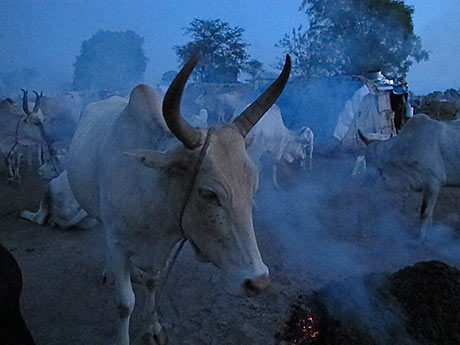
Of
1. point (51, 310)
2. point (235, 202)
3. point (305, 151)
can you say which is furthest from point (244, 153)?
point (305, 151)

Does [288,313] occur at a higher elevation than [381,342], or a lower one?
lower

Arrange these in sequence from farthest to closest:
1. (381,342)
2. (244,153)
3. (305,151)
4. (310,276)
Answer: (305,151) → (310,276) → (381,342) → (244,153)

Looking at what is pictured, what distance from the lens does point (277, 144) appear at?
9.71 meters

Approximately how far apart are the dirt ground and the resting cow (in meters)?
0.57

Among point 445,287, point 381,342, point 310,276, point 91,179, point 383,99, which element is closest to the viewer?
point 381,342

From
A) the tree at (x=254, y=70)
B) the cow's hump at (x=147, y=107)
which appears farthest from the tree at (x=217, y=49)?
the cow's hump at (x=147, y=107)

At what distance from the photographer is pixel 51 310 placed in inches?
132

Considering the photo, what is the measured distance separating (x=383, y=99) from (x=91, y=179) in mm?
14040

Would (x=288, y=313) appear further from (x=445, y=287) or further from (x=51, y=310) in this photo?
(x=51, y=310)

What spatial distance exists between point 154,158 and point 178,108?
32 centimetres

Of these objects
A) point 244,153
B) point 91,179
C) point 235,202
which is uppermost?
point 244,153

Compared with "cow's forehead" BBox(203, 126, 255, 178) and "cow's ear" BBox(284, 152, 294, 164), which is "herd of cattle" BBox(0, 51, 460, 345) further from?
"cow's ear" BBox(284, 152, 294, 164)

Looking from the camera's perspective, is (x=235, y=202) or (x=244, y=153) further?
(x=244, y=153)

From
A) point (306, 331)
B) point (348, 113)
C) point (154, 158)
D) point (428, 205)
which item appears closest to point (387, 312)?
point (306, 331)
